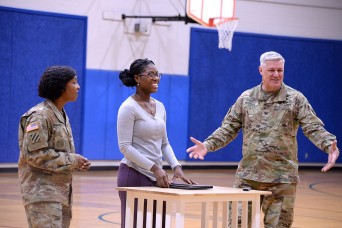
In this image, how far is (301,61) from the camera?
66.0 ft

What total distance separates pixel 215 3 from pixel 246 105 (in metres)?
10.3

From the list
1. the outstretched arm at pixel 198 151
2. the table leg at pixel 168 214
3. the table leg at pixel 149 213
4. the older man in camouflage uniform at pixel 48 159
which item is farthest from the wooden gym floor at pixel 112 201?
the older man in camouflage uniform at pixel 48 159

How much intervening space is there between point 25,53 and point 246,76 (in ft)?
19.1

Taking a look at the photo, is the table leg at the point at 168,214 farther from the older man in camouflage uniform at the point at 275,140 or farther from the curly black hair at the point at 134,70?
the curly black hair at the point at 134,70

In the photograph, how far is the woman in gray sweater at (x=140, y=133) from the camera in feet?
20.4

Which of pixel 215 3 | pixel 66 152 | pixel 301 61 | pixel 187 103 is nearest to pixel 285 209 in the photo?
pixel 66 152

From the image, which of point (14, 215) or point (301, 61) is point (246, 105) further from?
point (301, 61)

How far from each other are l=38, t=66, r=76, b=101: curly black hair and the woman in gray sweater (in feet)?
2.90

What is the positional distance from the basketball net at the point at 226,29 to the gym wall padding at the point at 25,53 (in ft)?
9.97

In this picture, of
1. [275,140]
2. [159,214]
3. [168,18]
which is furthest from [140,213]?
[168,18]

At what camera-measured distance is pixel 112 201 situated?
12.3 meters

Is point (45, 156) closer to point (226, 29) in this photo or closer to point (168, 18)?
point (168, 18)

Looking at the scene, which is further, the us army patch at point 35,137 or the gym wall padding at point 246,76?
the gym wall padding at point 246,76

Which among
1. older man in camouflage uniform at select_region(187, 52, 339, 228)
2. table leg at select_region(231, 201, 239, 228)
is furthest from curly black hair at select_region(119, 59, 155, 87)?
table leg at select_region(231, 201, 239, 228)
